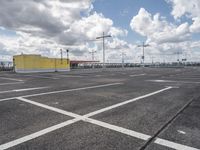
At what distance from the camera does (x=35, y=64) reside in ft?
119

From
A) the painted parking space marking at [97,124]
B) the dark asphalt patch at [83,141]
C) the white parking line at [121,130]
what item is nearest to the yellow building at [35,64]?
the painted parking space marking at [97,124]

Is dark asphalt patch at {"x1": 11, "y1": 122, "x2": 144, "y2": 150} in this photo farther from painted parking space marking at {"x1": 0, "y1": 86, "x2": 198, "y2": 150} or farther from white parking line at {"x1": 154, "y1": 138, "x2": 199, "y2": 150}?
white parking line at {"x1": 154, "y1": 138, "x2": 199, "y2": 150}

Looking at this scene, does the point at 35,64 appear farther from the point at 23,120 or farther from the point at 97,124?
the point at 97,124

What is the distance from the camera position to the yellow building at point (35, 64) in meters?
34.2

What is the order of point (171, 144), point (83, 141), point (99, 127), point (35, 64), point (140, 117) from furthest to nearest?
point (35, 64) < point (140, 117) < point (99, 127) < point (83, 141) < point (171, 144)

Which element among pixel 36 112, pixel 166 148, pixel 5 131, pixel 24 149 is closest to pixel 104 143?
pixel 166 148

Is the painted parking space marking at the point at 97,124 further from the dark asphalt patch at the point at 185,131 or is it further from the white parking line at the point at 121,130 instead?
the dark asphalt patch at the point at 185,131

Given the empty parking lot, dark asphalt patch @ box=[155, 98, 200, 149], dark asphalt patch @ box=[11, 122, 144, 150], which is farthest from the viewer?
dark asphalt patch @ box=[155, 98, 200, 149]

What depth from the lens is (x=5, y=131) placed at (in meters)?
3.91

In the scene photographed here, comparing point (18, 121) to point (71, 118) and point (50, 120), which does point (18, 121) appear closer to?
point (50, 120)

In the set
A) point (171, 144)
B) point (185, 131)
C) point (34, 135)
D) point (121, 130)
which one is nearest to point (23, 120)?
point (34, 135)

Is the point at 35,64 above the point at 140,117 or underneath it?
above

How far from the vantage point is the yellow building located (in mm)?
34250

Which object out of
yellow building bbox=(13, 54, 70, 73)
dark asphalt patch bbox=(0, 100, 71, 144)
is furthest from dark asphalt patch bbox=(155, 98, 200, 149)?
yellow building bbox=(13, 54, 70, 73)
